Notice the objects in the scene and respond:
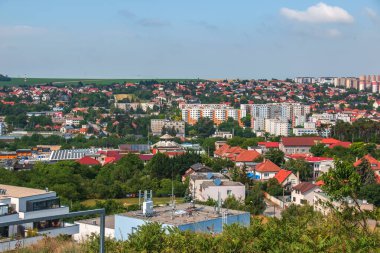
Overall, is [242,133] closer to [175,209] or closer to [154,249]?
[175,209]

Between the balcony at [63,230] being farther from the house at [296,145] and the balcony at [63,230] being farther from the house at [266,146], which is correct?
the house at [296,145]

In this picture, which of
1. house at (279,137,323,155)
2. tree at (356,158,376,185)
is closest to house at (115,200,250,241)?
tree at (356,158,376,185)

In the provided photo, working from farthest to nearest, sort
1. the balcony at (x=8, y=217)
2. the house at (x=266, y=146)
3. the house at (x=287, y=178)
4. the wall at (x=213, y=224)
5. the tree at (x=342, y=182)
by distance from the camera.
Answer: the house at (x=266, y=146) → the house at (x=287, y=178) → the balcony at (x=8, y=217) → the wall at (x=213, y=224) → the tree at (x=342, y=182)

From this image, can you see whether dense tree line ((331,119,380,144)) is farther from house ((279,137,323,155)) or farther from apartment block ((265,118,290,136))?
apartment block ((265,118,290,136))

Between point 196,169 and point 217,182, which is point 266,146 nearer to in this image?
point 196,169

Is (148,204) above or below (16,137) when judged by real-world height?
above

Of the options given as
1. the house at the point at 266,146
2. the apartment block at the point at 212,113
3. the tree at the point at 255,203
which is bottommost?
the apartment block at the point at 212,113

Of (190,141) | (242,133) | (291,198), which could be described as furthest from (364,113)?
(291,198)

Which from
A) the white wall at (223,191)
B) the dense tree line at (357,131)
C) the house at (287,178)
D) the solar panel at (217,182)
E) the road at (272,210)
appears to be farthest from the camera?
the dense tree line at (357,131)

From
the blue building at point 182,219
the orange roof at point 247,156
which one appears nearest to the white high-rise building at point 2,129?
the orange roof at point 247,156
